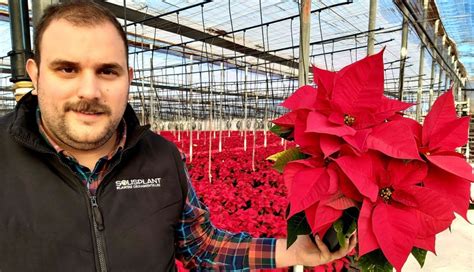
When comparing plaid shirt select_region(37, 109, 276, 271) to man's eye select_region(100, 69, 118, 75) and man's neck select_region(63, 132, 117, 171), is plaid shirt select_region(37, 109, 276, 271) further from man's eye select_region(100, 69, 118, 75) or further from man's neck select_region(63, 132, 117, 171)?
man's eye select_region(100, 69, 118, 75)

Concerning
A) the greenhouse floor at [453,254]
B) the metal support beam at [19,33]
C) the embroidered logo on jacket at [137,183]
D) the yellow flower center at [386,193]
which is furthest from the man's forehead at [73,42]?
the greenhouse floor at [453,254]

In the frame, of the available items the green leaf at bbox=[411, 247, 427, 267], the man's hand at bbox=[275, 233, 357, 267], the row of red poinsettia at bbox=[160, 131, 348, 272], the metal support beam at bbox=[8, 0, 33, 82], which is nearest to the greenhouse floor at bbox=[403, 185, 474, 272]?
the row of red poinsettia at bbox=[160, 131, 348, 272]

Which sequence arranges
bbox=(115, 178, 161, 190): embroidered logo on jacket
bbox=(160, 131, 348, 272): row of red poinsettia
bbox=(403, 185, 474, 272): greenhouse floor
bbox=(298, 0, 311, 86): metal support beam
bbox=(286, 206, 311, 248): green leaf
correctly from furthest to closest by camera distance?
bbox=(298, 0, 311, 86): metal support beam < bbox=(403, 185, 474, 272): greenhouse floor < bbox=(160, 131, 348, 272): row of red poinsettia < bbox=(115, 178, 161, 190): embroidered logo on jacket < bbox=(286, 206, 311, 248): green leaf

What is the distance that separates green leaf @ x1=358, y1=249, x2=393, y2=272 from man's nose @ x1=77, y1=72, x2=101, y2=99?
0.66 meters

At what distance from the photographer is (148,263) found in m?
0.91

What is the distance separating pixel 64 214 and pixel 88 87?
1.01 ft

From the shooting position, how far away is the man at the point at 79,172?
805mm

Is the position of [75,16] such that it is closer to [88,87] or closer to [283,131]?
[88,87]

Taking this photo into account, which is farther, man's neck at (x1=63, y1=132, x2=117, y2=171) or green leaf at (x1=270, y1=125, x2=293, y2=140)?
man's neck at (x1=63, y1=132, x2=117, y2=171)

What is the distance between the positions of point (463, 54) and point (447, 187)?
19.2 metres

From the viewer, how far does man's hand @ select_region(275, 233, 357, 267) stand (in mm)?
800

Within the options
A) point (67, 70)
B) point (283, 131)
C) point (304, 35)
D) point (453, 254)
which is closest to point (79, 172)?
point (67, 70)

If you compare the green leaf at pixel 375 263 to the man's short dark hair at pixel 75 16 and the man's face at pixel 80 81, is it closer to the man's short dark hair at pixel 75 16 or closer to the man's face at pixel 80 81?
the man's face at pixel 80 81

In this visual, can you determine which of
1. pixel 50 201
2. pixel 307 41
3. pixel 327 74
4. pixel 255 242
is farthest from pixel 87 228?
pixel 307 41
